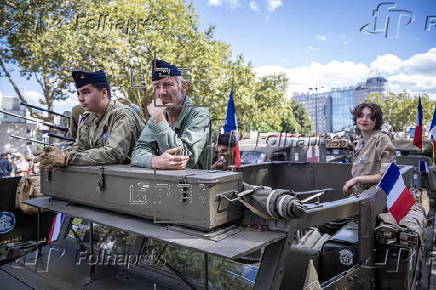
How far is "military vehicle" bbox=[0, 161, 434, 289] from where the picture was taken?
2031 mm

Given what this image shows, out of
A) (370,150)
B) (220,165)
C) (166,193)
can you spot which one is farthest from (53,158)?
(220,165)

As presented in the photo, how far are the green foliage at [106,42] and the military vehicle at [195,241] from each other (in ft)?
27.5

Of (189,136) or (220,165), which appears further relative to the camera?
(220,165)

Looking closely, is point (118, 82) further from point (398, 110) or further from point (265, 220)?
point (398, 110)

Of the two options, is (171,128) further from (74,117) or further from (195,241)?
(74,117)

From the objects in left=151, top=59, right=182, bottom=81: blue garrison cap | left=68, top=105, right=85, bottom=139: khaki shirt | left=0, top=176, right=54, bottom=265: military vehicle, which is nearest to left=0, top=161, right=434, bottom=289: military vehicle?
left=151, top=59, right=182, bottom=81: blue garrison cap

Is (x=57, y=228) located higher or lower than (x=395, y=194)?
lower

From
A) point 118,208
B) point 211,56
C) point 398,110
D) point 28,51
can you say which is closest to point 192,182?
point 118,208

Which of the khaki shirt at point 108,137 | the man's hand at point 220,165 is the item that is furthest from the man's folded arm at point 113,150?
the man's hand at point 220,165

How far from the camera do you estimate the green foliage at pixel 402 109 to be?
A: 45.5m

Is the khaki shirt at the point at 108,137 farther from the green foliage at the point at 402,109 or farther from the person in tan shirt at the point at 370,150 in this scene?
the green foliage at the point at 402,109

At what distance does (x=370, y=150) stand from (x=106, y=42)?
12.5m

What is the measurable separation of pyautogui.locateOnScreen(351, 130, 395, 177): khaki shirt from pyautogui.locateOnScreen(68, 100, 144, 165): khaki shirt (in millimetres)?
2174

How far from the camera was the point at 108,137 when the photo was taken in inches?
129
